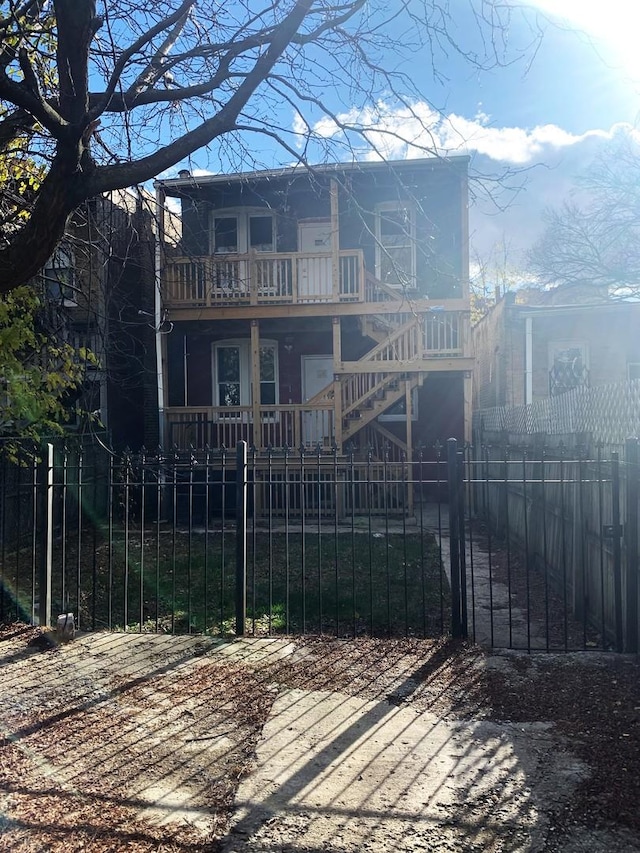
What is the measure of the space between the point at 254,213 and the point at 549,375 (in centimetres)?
962

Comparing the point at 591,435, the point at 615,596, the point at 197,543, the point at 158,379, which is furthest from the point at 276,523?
the point at 615,596

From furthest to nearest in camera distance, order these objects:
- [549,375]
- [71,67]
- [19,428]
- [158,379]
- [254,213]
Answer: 1. [549,375]
2. [254,213]
3. [158,379]
4. [19,428]
5. [71,67]

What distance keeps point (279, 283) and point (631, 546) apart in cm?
1076

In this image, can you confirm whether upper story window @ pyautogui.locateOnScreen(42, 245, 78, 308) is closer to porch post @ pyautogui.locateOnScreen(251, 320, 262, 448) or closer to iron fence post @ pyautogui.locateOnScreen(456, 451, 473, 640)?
iron fence post @ pyautogui.locateOnScreen(456, 451, 473, 640)

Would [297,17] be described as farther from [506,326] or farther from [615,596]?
[506,326]

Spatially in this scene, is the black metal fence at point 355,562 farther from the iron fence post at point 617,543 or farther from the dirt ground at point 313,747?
the dirt ground at point 313,747

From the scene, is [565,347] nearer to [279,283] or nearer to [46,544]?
[279,283]

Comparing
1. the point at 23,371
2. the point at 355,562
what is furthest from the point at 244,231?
the point at 23,371

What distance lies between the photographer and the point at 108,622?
22.8ft

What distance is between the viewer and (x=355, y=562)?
355 inches

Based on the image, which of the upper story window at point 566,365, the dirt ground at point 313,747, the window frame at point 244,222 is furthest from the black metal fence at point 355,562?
the upper story window at point 566,365

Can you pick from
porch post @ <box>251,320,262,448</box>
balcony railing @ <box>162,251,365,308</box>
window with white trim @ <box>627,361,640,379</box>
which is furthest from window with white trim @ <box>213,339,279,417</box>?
window with white trim @ <box>627,361,640,379</box>

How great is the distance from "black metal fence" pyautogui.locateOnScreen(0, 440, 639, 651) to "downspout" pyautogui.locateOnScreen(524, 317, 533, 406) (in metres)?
7.26

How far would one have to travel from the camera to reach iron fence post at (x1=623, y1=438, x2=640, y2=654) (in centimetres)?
525
